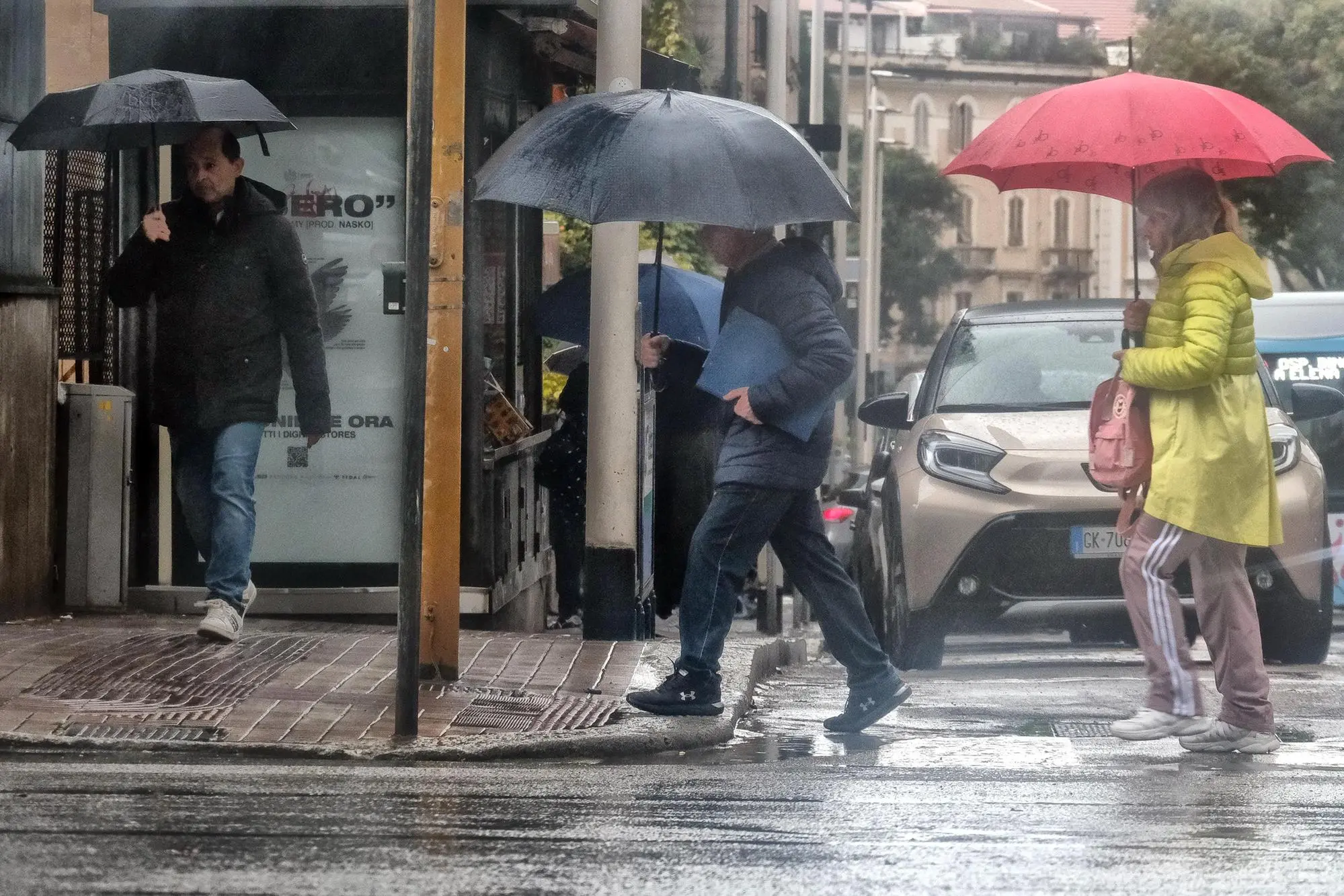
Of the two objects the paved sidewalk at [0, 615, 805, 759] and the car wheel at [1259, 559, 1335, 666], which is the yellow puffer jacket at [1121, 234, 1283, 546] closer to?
the paved sidewalk at [0, 615, 805, 759]

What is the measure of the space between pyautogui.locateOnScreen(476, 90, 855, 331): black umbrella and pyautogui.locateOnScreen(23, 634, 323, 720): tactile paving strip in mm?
1839

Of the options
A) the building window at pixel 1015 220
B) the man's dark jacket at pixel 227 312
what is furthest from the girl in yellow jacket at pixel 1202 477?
the building window at pixel 1015 220

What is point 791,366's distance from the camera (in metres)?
6.69

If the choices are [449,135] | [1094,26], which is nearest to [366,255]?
[449,135]

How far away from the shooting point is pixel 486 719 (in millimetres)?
6750

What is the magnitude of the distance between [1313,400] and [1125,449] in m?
3.27

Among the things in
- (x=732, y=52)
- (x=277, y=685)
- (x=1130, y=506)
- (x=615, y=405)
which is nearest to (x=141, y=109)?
(x=615, y=405)

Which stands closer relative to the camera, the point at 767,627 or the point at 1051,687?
the point at 1051,687

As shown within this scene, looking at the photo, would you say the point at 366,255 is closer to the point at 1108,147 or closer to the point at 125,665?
the point at 125,665

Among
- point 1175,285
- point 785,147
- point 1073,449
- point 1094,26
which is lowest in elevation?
point 1073,449

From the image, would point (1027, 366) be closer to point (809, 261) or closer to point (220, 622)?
point (809, 261)

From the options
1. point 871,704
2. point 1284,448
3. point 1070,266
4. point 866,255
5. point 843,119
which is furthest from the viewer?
point 1070,266

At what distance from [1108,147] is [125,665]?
148 inches

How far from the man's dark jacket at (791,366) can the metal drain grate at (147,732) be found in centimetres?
175
